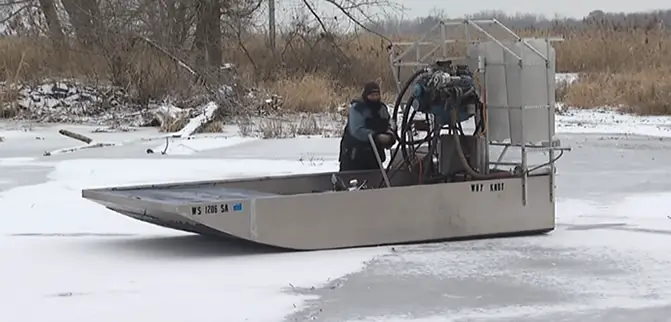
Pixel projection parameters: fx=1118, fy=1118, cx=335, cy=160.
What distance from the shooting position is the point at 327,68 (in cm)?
2419

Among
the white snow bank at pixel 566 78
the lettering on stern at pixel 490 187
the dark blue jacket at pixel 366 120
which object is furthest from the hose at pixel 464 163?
the white snow bank at pixel 566 78

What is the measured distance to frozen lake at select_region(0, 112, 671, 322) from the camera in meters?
5.89

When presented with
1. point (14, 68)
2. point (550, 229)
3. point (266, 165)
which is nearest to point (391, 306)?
point (550, 229)

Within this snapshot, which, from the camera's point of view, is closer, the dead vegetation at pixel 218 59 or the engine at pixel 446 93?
the engine at pixel 446 93

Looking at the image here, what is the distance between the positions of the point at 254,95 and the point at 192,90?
1129 millimetres

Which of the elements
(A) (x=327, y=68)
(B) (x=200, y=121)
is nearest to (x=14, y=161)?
(B) (x=200, y=121)

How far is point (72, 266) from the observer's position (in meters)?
7.05

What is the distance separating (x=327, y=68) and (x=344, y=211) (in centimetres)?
1664

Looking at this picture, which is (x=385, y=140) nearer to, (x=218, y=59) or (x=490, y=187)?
(x=490, y=187)

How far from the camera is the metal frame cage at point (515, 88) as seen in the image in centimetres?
831

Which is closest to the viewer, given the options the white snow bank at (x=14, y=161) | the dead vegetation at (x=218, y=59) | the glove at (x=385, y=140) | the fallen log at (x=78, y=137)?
the glove at (x=385, y=140)

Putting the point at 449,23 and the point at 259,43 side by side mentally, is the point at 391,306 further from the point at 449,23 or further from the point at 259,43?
the point at 259,43

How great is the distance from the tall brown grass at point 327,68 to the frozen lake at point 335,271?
10.2m

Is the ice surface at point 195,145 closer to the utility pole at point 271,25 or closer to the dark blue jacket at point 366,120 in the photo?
the dark blue jacket at point 366,120
